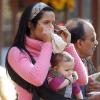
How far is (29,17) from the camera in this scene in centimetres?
351

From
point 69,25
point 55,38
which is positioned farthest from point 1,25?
point 55,38

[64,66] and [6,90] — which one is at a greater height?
[64,66]

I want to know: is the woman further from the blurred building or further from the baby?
the blurred building

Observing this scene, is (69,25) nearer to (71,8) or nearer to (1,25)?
(1,25)

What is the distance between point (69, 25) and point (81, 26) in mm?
93

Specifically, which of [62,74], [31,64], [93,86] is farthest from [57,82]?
[93,86]

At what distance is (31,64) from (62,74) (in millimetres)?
215

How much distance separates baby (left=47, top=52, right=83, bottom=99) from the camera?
3.38 metres

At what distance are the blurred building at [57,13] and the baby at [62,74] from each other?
5.56m

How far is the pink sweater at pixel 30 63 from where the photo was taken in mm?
3332

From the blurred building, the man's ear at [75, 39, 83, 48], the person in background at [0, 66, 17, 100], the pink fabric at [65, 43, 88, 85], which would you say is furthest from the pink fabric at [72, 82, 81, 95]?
the blurred building

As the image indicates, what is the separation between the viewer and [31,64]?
3375mm

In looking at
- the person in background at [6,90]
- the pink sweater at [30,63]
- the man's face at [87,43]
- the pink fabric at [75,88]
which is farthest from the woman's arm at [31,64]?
the person in background at [6,90]

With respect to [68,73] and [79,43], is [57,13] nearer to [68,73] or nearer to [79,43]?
[79,43]
